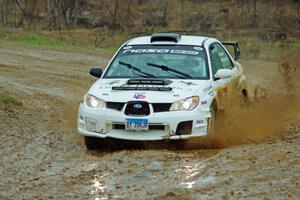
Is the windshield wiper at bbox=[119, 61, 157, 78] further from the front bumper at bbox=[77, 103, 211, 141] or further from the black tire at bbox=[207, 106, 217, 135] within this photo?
the front bumper at bbox=[77, 103, 211, 141]

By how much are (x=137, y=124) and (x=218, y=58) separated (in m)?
2.60

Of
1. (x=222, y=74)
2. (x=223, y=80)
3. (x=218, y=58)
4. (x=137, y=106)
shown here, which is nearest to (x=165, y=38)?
(x=218, y=58)

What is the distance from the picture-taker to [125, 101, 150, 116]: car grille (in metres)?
9.14

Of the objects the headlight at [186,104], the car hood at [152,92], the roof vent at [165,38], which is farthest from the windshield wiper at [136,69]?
the headlight at [186,104]

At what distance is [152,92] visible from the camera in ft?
30.6

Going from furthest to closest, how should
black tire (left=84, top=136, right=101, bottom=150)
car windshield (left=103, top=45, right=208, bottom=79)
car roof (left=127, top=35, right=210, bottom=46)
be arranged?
car roof (left=127, top=35, right=210, bottom=46), car windshield (left=103, top=45, right=208, bottom=79), black tire (left=84, top=136, right=101, bottom=150)

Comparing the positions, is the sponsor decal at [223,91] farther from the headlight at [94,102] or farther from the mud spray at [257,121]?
the headlight at [94,102]

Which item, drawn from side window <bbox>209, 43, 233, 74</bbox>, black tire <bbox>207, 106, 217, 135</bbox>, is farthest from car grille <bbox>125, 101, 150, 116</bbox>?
side window <bbox>209, 43, 233, 74</bbox>

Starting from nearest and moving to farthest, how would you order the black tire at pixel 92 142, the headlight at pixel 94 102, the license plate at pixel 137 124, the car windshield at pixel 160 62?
the license plate at pixel 137 124, the headlight at pixel 94 102, the black tire at pixel 92 142, the car windshield at pixel 160 62

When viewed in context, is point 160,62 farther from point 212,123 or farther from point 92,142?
point 92,142

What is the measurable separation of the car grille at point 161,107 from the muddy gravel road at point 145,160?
1.66ft

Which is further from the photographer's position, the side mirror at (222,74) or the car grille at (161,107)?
the side mirror at (222,74)

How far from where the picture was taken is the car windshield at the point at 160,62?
402 inches

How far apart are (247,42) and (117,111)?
62.9 feet
